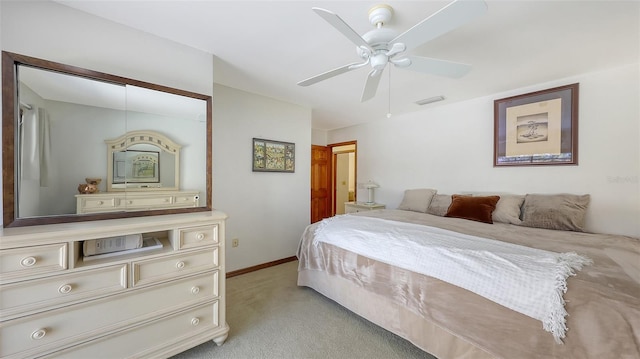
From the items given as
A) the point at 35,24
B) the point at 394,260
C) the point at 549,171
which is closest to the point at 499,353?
the point at 394,260

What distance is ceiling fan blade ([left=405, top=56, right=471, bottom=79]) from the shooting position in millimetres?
1570

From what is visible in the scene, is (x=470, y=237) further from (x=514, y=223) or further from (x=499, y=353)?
(x=514, y=223)

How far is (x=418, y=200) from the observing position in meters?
3.44

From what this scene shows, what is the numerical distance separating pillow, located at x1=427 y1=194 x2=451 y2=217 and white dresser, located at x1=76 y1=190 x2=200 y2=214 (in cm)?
284

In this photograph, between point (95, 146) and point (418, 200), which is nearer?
point (95, 146)

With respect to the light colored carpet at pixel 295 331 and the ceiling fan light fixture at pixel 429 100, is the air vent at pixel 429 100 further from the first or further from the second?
the light colored carpet at pixel 295 331

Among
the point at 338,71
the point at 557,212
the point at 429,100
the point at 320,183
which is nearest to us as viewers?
the point at 338,71

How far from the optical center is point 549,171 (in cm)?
268

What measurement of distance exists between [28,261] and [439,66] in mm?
2607

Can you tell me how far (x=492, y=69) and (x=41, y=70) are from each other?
354cm

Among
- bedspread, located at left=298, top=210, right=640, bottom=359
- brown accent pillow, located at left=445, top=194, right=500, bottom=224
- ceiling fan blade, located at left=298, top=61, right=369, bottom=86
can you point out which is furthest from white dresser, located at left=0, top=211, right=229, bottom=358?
brown accent pillow, located at left=445, top=194, right=500, bottom=224

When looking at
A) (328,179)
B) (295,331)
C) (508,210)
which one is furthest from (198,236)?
(328,179)

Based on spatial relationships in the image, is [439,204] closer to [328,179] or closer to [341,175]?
[328,179]

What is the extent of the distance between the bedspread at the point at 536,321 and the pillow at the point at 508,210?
1.26 feet
